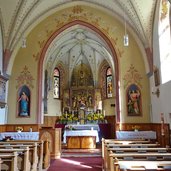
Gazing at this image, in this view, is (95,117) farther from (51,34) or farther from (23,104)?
(51,34)

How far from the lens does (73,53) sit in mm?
20328

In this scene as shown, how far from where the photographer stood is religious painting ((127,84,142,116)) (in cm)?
1278

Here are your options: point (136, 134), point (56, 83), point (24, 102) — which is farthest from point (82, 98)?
point (136, 134)

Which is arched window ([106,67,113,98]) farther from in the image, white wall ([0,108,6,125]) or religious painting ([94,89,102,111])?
white wall ([0,108,6,125])

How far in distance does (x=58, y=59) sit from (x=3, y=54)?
7.43m

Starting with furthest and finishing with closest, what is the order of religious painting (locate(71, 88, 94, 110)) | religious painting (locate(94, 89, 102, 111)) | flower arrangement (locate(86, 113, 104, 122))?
religious painting (locate(71, 88, 94, 110)), religious painting (locate(94, 89, 102, 111)), flower arrangement (locate(86, 113, 104, 122))

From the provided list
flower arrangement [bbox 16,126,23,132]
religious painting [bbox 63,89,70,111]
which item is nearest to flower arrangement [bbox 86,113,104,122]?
religious painting [bbox 63,89,70,111]

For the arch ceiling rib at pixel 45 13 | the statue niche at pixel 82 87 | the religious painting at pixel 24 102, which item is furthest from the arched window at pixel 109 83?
the religious painting at pixel 24 102

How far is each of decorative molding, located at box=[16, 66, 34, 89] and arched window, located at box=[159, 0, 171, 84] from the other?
7.44m

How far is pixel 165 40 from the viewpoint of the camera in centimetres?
1041

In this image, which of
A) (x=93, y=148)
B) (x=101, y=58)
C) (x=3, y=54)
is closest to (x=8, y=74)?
(x=3, y=54)

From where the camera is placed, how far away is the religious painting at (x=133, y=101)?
12.8m

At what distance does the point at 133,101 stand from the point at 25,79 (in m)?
6.51

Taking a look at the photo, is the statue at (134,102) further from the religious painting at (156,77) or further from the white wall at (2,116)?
the white wall at (2,116)
